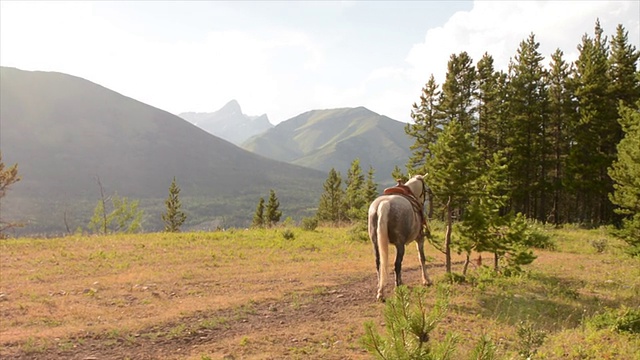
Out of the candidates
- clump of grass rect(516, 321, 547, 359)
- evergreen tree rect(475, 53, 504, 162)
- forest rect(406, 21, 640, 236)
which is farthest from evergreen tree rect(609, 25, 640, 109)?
clump of grass rect(516, 321, 547, 359)

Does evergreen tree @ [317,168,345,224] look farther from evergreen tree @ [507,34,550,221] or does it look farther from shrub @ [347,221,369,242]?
shrub @ [347,221,369,242]

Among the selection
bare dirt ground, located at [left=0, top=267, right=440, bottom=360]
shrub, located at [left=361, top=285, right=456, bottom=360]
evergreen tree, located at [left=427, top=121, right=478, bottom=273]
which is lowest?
bare dirt ground, located at [left=0, top=267, right=440, bottom=360]

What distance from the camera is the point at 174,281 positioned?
13.0 meters

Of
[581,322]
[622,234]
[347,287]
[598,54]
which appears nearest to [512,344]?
[581,322]

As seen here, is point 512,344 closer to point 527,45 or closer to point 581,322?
point 581,322

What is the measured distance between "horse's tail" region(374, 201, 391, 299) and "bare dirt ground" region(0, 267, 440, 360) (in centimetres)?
80

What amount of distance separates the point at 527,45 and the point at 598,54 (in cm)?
620

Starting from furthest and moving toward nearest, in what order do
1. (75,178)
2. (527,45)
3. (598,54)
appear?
(75,178), (527,45), (598,54)

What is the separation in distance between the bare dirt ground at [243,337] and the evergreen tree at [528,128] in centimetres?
3220

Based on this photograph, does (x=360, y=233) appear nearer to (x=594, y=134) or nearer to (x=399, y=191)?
(x=399, y=191)

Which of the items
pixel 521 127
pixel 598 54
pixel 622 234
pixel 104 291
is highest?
pixel 598 54

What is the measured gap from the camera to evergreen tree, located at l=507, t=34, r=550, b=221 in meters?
36.7

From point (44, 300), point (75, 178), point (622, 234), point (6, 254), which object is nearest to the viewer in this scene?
point (44, 300)

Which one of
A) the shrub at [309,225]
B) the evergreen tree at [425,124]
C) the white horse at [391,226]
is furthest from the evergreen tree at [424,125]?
the white horse at [391,226]
